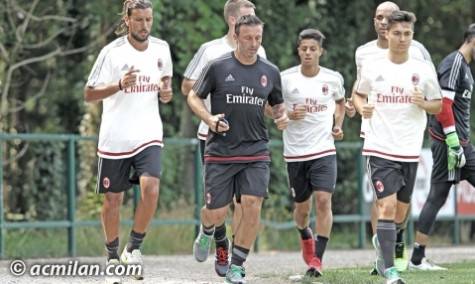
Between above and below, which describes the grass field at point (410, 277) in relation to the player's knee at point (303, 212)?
below

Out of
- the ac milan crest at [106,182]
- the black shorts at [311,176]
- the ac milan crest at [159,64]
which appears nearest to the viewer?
the ac milan crest at [106,182]

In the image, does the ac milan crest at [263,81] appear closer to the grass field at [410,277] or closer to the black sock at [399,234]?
the grass field at [410,277]

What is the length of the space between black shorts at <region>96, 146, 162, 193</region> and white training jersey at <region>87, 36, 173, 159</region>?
0.05 m

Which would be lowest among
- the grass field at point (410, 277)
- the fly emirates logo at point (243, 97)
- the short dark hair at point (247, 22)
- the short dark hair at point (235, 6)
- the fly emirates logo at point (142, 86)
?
the grass field at point (410, 277)

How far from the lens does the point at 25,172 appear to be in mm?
18766

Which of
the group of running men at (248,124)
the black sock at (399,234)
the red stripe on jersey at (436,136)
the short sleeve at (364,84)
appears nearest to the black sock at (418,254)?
the black sock at (399,234)

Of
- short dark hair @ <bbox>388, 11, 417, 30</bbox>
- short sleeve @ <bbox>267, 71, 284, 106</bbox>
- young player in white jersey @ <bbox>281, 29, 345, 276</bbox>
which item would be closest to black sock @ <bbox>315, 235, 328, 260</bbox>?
young player in white jersey @ <bbox>281, 29, 345, 276</bbox>

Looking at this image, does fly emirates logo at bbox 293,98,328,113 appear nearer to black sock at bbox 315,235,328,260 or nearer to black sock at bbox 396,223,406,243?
black sock at bbox 315,235,328,260

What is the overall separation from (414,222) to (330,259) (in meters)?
5.39

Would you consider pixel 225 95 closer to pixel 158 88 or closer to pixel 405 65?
pixel 158 88

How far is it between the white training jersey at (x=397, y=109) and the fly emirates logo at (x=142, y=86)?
6.37ft

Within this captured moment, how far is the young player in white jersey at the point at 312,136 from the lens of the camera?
12.5 metres

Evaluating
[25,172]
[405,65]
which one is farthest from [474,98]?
[405,65]

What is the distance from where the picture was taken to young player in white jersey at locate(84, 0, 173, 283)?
37.8ft
